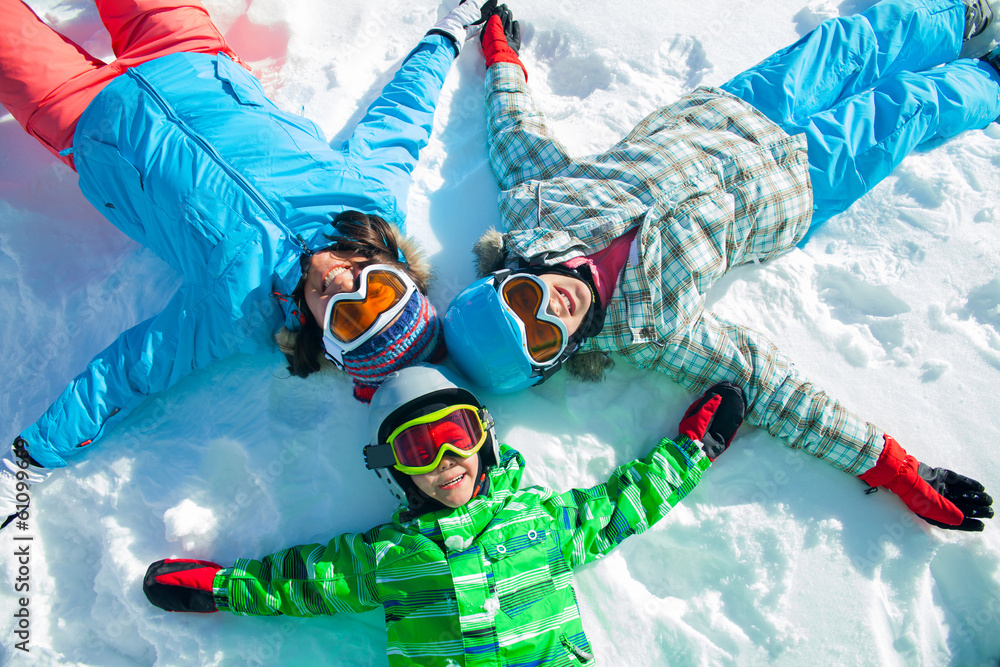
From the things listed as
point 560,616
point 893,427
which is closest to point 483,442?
point 560,616

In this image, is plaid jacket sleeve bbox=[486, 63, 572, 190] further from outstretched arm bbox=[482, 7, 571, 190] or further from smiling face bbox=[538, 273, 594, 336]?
smiling face bbox=[538, 273, 594, 336]

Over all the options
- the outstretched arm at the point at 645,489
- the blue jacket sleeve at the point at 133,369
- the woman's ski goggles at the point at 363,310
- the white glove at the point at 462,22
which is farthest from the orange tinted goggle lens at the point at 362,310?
the white glove at the point at 462,22

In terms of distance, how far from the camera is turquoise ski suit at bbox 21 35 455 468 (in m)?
2.36

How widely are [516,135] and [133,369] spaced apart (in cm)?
218

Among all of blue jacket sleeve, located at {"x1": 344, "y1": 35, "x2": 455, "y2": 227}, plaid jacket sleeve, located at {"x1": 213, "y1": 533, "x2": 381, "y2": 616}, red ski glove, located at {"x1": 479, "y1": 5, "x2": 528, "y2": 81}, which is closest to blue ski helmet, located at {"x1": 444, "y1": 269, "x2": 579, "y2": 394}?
blue jacket sleeve, located at {"x1": 344, "y1": 35, "x2": 455, "y2": 227}

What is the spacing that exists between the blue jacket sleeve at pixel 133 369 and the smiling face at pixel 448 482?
1.12 meters

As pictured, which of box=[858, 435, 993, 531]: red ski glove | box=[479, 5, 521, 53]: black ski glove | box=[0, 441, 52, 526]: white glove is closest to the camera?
box=[858, 435, 993, 531]: red ski glove

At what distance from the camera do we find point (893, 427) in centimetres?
248

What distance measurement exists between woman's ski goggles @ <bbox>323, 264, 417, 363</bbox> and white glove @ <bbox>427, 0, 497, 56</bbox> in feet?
6.19

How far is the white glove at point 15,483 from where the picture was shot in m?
2.34

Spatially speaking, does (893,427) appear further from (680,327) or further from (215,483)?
(215,483)

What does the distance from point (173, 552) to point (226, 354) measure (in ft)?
2.92

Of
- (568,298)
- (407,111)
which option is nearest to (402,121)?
(407,111)

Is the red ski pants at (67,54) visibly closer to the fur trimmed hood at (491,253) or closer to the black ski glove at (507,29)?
the black ski glove at (507,29)
